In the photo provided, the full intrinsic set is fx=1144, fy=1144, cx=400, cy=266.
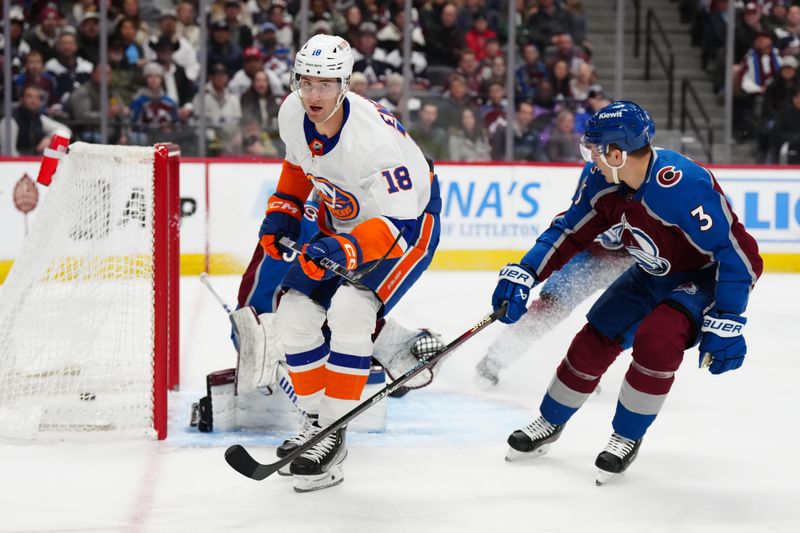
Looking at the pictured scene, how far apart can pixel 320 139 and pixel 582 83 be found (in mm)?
5260

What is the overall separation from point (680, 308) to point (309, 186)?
1.08 meters

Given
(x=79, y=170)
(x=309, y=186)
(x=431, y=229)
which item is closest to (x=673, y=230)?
(x=431, y=229)

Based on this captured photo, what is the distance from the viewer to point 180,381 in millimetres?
4094

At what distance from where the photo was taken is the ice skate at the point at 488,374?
4.07 meters

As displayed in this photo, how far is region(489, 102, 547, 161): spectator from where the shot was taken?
24.8 ft

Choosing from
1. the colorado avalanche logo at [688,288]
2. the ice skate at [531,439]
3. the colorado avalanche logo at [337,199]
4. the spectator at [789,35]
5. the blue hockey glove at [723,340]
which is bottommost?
the ice skate at [531,439]

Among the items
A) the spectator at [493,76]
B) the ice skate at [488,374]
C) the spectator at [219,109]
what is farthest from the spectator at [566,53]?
the ice skate at [488,374]

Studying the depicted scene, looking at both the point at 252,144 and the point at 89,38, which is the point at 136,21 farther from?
the point at 252,144

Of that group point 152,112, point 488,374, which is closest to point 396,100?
point 152,112

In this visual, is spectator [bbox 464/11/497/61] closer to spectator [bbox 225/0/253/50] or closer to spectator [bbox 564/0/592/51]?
spectator [bbox 564/0/592/51]

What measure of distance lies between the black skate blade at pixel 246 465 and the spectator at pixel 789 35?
21.2 ft

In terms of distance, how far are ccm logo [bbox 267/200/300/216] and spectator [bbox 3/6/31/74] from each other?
4.65 meters

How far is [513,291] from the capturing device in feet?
9.61

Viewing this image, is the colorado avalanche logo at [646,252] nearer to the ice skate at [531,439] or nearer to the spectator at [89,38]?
the ice skate at [531,439]
